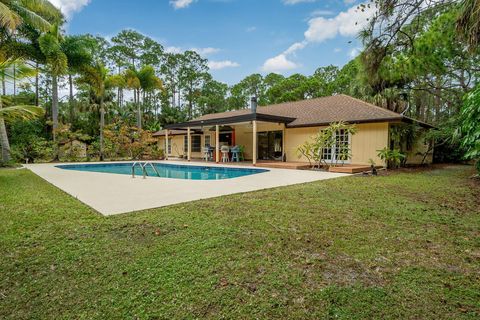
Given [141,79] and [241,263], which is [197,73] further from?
[241,263]

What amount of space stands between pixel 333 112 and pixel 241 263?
42.4 ft

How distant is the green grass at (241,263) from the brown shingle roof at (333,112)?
7779 mm

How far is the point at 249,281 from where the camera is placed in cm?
226

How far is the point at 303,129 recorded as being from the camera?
14367 mm

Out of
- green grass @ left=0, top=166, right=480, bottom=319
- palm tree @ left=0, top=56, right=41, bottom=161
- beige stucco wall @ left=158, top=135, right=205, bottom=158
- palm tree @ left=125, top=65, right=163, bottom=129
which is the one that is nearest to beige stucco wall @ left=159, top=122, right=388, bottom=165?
beige stucco wall @ left=158, top=135, right=205, bottom=158

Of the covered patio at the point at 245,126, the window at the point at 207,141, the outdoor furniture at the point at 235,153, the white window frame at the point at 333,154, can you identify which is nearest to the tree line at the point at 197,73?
the white window frame at the point at 333,154

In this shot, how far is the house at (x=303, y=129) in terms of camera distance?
38.4 ft

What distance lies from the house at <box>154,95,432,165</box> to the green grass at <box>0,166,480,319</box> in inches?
299

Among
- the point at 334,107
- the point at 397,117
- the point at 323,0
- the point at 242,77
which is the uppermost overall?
the point at 242,77

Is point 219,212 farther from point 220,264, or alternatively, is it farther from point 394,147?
point 394,147

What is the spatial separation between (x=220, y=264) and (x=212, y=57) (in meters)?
36.5

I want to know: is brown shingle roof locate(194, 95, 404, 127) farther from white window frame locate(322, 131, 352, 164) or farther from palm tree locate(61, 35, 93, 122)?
palm tree locate(61, 35, 93, 122)

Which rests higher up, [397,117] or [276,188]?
[397,117]

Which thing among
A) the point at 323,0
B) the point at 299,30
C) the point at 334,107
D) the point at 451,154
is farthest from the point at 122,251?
the point at 451,154
